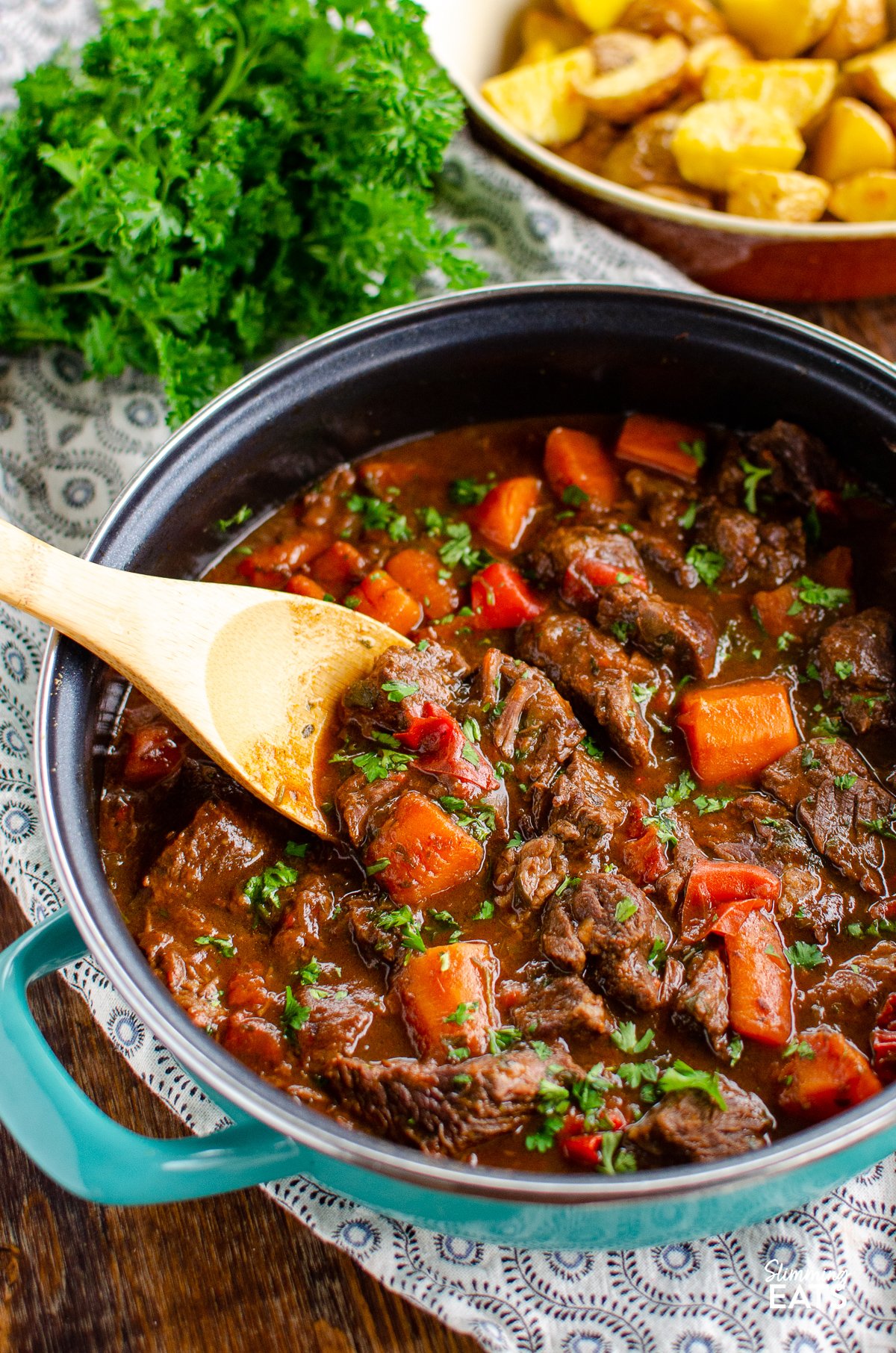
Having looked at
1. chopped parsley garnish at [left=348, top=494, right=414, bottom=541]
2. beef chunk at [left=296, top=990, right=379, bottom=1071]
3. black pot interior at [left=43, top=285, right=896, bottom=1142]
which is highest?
black pot interior at [left=43, top=285, right=896, bottom=1142]

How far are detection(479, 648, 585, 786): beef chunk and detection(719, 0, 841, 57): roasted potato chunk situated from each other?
10.8 feet

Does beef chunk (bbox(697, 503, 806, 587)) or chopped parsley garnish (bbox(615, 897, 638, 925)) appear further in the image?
beef chunk (bbox(697, 503, 806, 587))

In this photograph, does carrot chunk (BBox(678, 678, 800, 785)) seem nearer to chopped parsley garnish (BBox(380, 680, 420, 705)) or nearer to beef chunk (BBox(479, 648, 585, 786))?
beef chunk (BBox(479, 648, 585, 786))

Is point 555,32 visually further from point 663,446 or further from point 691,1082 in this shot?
point 691,1082

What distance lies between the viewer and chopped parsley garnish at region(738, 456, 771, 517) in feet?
12.8

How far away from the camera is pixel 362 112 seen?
13.2ft

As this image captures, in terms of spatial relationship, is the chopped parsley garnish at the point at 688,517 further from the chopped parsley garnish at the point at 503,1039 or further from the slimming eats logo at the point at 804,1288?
the slimming eats logo at the point at 804,1288

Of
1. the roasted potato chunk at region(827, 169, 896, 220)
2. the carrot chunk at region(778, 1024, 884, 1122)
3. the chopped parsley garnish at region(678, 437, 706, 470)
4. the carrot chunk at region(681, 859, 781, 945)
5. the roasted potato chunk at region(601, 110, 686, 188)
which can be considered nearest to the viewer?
the carrot chunk at region(778, 1024, 884, 1122)

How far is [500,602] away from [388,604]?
0.37m

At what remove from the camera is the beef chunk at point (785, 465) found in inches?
150

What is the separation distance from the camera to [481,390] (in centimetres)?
402

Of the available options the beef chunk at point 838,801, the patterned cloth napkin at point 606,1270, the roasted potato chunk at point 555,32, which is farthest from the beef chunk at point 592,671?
the roasted potato chunk at point 555,32

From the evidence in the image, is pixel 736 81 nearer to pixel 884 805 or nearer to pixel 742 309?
pixel 742 309

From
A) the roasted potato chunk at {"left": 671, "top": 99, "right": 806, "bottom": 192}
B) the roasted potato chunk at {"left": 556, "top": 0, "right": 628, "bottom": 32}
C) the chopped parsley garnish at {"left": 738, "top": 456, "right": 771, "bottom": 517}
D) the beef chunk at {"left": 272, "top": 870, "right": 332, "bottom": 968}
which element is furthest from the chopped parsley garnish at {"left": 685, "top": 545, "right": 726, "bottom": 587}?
the roasted potato chunk at {"left": 556, "top": 0, "right": 628, "bottom": 32}
